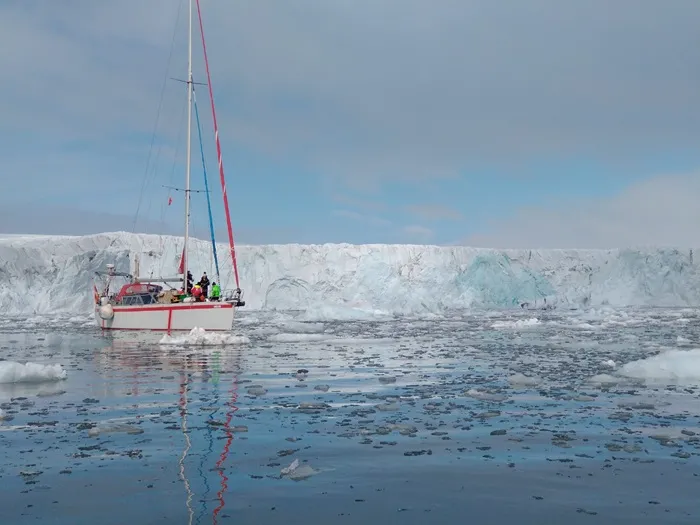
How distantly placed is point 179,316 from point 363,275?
2198cm

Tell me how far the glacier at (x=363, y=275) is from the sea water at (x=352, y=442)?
27513 millimetres

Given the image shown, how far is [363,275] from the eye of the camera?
4300cm

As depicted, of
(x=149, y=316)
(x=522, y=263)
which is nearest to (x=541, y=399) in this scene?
(x=149, y=316)

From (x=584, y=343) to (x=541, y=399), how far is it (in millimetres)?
9480

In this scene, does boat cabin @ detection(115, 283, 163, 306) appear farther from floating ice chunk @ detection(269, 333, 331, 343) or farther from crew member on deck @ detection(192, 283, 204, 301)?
floating ice chunk @ detection(269, 333, 331, 343)

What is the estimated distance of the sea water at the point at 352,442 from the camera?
15.2ft

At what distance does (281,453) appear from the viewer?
5.99 metres

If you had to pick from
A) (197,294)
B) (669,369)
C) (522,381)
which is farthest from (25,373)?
(197,294)

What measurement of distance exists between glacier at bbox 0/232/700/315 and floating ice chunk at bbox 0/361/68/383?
28.5 metres

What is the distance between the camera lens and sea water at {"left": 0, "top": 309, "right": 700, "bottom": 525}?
15.2 feet

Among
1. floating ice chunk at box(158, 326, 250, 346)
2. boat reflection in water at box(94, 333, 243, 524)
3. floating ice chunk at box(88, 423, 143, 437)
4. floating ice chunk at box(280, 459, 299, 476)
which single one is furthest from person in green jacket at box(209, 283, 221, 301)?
floating ice chunk at box(280, 459, 299, 476)

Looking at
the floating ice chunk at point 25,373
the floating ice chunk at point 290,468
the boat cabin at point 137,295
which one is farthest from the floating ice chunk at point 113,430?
the boat cabin at point 137,295

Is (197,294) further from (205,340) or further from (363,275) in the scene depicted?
(363,275)

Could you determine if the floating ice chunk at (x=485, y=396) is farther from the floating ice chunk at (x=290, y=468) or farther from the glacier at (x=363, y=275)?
the glacier at (x=363, y=275)
